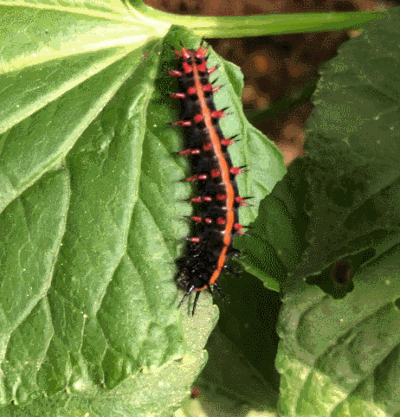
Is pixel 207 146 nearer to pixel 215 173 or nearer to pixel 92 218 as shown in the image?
pixel 215 173

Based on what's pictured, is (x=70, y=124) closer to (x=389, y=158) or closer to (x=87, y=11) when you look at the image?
(x=87, y=11)

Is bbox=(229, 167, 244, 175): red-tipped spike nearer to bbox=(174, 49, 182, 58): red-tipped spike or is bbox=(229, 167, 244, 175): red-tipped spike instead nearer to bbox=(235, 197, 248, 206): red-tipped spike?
bbox=(235, 197, 248, 206): red-tipped spike

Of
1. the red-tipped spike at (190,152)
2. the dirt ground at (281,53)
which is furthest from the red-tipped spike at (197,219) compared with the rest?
the dirt ground at (281,53)

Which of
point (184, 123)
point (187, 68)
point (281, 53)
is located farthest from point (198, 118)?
point (281, 53)

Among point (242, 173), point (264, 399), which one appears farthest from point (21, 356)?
point (264, 399)

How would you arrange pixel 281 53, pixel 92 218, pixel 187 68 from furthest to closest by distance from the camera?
pixel 281 53 < pixel 187 68 < pixel 92 218

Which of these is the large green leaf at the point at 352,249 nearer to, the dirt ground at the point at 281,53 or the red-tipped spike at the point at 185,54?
the red-tipped spike at the point at 185,54
